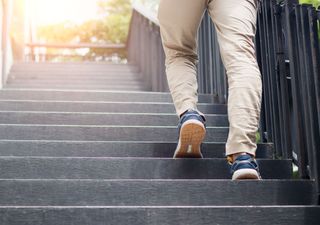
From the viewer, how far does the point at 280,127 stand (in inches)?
98.0

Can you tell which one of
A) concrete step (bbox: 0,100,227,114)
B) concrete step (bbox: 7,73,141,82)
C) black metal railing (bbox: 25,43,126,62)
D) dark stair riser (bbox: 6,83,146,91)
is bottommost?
concrete step (bbox: 0,100,227,114)

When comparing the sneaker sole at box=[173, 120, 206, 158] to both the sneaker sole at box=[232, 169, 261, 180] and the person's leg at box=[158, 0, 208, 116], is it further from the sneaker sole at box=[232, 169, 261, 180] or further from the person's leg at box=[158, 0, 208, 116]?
the sneaker sole at box=[232, 169, 261, 180]

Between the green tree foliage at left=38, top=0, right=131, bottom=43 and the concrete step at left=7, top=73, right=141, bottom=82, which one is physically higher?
the green tree foliage at left=38, top=0, right=131, bottom=43

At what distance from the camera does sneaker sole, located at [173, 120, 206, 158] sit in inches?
81.8

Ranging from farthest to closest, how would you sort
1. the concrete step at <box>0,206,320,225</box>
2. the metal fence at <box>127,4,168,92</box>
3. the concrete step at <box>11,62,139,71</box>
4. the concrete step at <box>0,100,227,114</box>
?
the concrete step at <box>11,62,139,71</box>
the metal fence at <box>127,4,168,92</box>
the concrete step at <box>0,100,227,114</box>
the concrete step at <box>0,206,320,225</box>

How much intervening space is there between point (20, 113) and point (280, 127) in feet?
5.26

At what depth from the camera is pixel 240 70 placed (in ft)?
6.63

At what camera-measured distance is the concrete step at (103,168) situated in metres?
2.18

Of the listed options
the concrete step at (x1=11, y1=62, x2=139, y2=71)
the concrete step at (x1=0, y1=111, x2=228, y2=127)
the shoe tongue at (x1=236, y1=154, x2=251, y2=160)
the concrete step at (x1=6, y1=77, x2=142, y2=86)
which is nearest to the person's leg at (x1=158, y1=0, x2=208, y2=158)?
the shoe tongue at (x1=236, y1=154, x2=251, y2=160)

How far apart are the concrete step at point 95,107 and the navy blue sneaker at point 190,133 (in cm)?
119

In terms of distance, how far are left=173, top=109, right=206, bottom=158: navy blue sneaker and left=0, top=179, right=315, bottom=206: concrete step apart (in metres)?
0.27

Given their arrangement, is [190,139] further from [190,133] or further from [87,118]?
[87,118]

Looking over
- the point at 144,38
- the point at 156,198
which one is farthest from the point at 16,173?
the point at 144,38

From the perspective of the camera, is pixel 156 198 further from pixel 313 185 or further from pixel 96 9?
pixel 96 9
